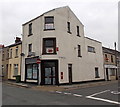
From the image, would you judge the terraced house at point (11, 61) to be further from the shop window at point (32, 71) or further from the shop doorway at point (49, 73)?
the shop doorway at point (49, 73)

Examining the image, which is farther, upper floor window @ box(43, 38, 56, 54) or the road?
upper floor window @ box(43, 38, 56, 54)

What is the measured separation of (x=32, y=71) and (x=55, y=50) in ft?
14.1

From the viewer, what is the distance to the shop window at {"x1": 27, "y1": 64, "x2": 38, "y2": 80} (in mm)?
18773

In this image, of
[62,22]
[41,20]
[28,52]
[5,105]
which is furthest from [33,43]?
[5,105]

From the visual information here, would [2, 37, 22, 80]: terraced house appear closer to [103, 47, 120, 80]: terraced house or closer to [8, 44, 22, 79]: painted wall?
[8, 44, 22, 79]: painted wall

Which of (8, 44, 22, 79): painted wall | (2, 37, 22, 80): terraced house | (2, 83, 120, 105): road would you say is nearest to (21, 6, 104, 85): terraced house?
(8, 44, 22, 79): painted wall

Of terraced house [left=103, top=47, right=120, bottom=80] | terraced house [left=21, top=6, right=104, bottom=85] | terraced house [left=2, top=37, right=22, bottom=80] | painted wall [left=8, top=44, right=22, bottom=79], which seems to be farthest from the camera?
terraced house [left=103, top=47, right=120, bottom=80]

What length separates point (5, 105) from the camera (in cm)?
783

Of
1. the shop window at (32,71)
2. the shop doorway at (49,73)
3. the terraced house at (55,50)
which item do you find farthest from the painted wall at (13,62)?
the shop doorway at (49,73)

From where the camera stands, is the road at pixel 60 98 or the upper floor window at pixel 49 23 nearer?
the road at pixel 60 98

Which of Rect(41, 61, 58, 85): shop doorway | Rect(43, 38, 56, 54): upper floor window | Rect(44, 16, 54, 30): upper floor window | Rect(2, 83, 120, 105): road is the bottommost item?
Rect(2, 83, 120, 105): road

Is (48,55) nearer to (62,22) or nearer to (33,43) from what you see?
(33,43)

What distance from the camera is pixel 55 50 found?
59.1 ft

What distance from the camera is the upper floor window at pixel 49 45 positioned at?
711 inches
